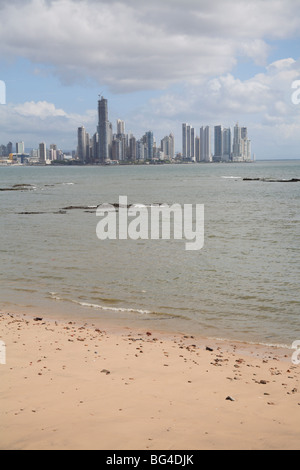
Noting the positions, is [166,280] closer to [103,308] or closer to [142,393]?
[103,308]

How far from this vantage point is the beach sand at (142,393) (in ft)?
19.6

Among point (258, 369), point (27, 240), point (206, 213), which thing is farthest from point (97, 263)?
point (206, 213)

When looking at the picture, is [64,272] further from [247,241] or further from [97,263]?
[247,241]

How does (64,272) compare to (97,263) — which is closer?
(64,272)

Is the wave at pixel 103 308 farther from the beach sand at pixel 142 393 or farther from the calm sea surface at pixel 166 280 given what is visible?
the beach sand at pixel 142 393

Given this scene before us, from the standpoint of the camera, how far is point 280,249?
2316cm

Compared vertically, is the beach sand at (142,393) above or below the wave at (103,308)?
above

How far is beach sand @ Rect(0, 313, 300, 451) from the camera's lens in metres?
5.96

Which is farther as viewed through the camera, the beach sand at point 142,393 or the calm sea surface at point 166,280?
the calm sea surface at point 166,280

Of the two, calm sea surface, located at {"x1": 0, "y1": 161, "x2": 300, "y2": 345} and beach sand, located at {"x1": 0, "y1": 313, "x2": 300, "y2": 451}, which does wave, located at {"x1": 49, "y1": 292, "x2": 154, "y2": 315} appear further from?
beach sand, located at {"x1": 0, "y1": 313, "x2": 300, "y2": 451}

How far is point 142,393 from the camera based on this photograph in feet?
24.0

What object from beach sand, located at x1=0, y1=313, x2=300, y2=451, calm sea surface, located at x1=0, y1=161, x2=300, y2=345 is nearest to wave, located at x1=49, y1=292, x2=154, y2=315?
calm sea surface, located at x1=0, y1=161, x2=300, y2=345

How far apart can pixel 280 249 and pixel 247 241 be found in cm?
325

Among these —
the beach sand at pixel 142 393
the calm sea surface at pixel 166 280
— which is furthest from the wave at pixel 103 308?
the beach sand at pixel 142 393
